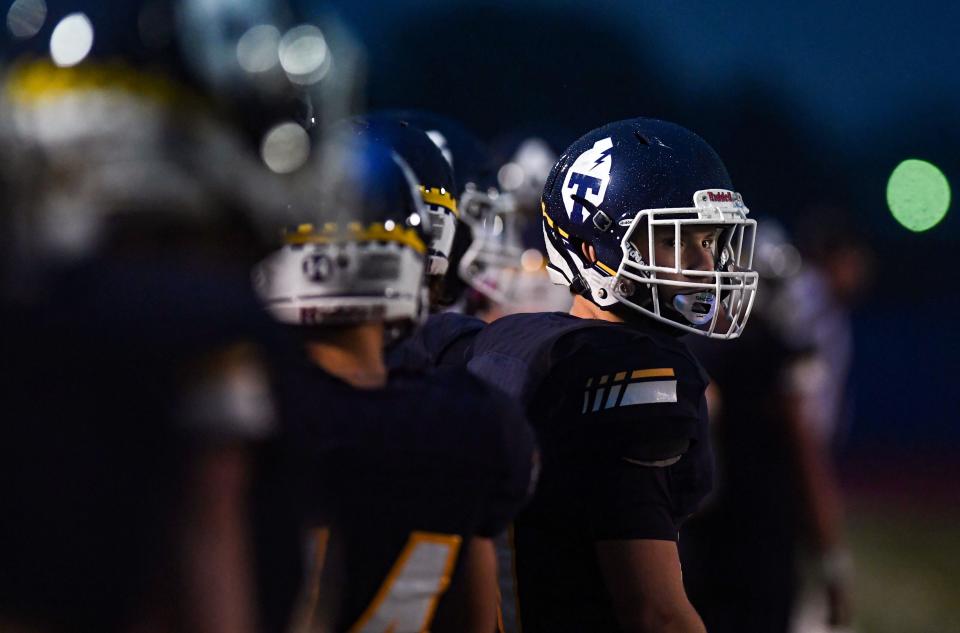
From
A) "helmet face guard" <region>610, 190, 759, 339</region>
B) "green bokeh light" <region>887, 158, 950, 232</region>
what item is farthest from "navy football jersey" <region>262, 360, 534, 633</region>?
"green bokeh light" <region>887, 158, 950, 232</region>

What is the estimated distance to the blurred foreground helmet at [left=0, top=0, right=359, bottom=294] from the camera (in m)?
1.47

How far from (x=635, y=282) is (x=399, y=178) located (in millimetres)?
771

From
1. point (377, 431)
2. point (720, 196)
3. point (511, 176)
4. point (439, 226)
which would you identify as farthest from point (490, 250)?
point (377, 431)

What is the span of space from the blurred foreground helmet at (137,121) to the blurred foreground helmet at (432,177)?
159 cm

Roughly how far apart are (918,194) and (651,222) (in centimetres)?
2696

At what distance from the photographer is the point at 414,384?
2234 millimetres

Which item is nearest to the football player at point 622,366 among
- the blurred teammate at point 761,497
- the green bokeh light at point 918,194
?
the blurred teammate at point 761,497

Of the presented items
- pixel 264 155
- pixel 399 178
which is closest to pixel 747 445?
pixel 399 178

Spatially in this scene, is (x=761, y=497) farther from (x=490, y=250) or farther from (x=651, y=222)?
(x=651, y=222)

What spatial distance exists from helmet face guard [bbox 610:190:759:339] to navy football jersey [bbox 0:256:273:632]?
164 cm

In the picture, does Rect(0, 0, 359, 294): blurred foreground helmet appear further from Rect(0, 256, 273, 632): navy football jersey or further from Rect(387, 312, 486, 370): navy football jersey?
Rect(387, 312, 486, 370): navy football jersey

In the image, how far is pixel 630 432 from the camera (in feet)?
8.52

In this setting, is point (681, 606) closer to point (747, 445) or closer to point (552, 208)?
point (552, 208)

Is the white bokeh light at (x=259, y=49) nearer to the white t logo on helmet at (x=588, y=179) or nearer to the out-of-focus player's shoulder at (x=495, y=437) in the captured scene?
the out-of-focus player's shoulder at (x=495, y=437)
